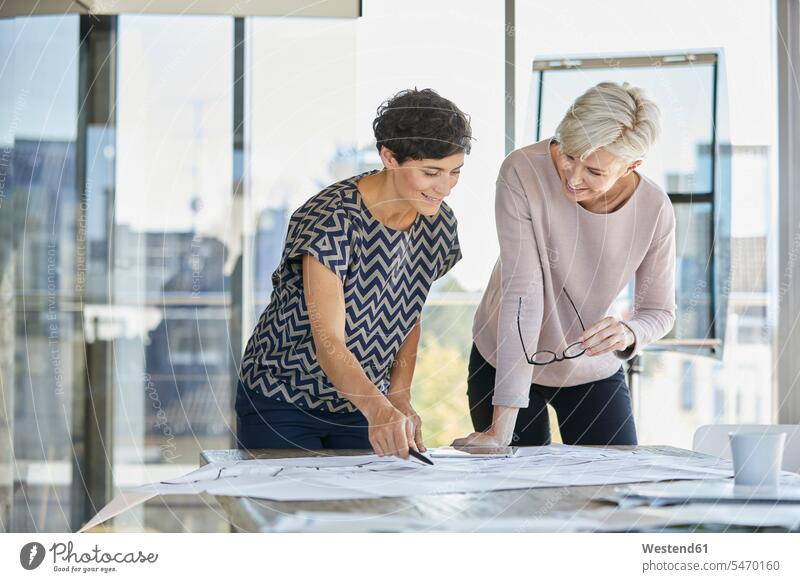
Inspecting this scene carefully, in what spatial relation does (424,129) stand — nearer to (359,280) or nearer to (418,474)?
(359,280)

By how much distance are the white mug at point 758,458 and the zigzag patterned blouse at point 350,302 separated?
0.52 m

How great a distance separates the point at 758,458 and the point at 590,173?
522mm

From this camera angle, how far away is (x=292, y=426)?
1.29 metres

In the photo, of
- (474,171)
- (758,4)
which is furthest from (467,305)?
(758,4)

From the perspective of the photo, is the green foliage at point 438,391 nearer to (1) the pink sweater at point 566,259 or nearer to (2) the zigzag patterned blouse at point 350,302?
(1) the pink sweater at point 566,259

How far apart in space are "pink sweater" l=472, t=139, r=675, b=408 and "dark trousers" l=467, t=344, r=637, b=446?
0.16ft

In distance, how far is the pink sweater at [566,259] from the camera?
4.62 ft

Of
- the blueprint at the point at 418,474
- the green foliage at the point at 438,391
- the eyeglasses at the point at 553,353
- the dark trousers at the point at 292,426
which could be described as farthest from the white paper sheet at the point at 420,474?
the green foliage at the point at 438,391

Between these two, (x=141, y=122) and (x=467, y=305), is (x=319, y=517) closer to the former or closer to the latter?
(x=467, y=305)

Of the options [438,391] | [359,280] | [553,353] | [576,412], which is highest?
[359,280]

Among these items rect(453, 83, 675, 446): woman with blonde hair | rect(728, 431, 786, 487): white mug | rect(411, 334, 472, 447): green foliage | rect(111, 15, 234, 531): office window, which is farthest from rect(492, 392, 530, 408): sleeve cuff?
rect(111, 15, 234, 531): office window

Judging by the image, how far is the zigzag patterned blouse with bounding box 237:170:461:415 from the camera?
1.27 m
